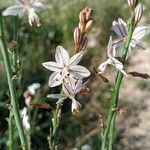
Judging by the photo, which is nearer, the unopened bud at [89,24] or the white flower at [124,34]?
the unopened bud at [89,24]

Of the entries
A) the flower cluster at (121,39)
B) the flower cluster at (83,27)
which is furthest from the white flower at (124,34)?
the flower cluster at (83,27)

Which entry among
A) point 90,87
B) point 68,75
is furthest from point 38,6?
point 90,87

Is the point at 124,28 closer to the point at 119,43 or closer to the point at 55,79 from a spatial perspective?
the point at 119,43

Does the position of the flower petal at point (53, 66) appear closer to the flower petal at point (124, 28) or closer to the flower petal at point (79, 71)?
the flower petal at point (79, 71)

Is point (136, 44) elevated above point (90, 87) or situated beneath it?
elevated above

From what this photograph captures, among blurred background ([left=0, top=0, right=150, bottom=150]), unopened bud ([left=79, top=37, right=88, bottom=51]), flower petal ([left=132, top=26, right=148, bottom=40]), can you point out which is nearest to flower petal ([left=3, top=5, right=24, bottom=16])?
unopened bud ([left=79, top=37, right=88, bottom=51])

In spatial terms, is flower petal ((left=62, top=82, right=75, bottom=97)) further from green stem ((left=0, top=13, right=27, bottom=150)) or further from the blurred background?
the blurred background
